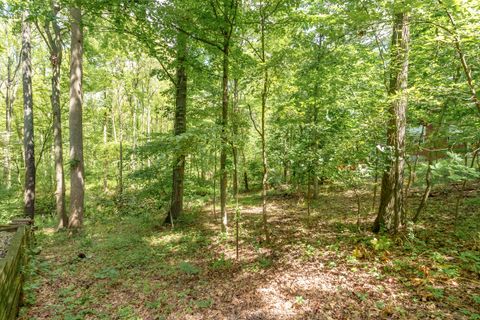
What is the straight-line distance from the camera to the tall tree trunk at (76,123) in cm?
796

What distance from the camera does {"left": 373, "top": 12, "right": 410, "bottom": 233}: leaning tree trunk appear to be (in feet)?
17.0

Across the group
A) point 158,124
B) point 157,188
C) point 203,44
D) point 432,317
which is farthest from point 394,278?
point 158,124

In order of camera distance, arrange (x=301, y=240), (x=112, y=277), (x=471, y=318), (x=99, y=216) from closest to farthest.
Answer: (x=471, y=318)
(x=112, y=277)
(x=301, y=240)
(x=99, y=216)

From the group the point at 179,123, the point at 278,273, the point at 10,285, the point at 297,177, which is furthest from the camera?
the point at 297,177

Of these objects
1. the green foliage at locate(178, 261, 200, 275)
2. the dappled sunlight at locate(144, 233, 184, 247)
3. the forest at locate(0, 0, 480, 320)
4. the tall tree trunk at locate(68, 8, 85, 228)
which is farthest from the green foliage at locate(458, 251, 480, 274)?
the tall tree trunk at locate(68, 8, 85, 228)

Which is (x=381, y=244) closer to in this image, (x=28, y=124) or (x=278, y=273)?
(x=278, y=273)

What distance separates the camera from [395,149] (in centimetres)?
529

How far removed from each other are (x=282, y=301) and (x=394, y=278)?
1.93 meters

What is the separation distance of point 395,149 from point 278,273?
3582 mm

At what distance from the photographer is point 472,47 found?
3.86 metres

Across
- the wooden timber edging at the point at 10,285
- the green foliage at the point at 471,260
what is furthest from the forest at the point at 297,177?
the wooden timber edging at the point at 10,285

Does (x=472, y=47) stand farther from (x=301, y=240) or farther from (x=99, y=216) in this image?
(x=99, y=216)

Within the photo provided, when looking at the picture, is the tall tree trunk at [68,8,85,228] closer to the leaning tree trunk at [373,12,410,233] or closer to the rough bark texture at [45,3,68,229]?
the rough bark texture at [45,3,68,229]

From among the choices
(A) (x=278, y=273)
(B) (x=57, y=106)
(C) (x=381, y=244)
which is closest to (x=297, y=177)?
(C) (x=381, y=244)
